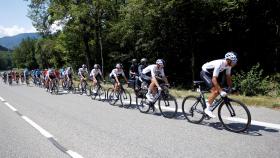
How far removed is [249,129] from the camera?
854 centimetres

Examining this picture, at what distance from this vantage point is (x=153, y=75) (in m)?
11.3

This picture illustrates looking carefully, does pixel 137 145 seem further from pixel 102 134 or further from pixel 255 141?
pixel 255 141

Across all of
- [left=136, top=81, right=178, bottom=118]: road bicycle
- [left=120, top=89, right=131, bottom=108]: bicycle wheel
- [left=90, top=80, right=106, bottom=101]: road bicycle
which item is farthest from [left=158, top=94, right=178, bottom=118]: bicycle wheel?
[left=90, top=80, right=106, bottom=101]: road bicycle

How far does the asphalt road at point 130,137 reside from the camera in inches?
278

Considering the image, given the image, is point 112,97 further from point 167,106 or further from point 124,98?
point 167,106

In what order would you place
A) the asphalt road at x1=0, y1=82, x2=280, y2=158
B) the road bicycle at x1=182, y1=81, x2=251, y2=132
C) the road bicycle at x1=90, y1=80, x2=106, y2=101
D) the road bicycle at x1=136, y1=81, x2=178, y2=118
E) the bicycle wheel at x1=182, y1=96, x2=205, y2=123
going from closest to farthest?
the asphalt road at x1=0, y1=82, x2=280, y2=158
the road bicycle at x1=182, y1=81, x2=251, y2=132
the bicycle wheel at x1=182, y1=96, x2=205, y2=123
the road bicycle at x1=136, y1=81, x2=178, y2=118
the road bicycle at x1=90, y1=80, x2=106, y2=101

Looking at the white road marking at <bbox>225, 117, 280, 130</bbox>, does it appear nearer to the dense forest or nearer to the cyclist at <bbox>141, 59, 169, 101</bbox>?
the cyclist at <bbox>141, 59, 169, 101</bbox>

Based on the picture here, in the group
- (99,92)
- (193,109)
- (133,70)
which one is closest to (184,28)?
(133,70)

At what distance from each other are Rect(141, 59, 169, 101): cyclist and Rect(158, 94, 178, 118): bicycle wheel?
0.47m

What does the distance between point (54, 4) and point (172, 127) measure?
32894 millimetres

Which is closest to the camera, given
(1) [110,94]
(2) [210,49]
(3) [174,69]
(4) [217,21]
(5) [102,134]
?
(5) [102,134]

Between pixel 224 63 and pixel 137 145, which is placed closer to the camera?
pixel 137 145

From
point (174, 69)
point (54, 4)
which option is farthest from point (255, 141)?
point (54, 4)

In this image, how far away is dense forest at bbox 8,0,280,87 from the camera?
28.0 m
